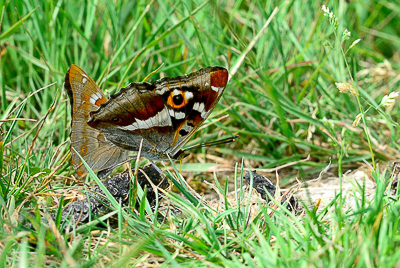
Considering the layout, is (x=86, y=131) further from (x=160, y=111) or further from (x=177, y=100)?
(x=177, y=100)

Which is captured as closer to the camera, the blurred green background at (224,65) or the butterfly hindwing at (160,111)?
the butterfly hindwing at (160,111)

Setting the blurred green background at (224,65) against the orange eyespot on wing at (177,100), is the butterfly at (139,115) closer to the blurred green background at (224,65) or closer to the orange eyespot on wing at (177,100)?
→ the orange eyespot on wing at (177,100)

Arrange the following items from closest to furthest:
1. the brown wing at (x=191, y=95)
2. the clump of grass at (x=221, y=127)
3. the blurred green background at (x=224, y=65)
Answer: the clump of grass at (x=221, y=127), the brown wing at (x=191, y=95), the blurred green background at (x=224, y=65)

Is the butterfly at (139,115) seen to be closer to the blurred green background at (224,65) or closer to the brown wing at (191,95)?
the brown wing at (191,95)

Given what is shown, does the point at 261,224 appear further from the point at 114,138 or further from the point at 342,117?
the point at 342,117

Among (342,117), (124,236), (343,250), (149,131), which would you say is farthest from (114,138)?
(342,117)

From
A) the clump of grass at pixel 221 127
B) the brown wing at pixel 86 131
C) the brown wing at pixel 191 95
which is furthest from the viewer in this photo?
the brown wing at pixel 86 131

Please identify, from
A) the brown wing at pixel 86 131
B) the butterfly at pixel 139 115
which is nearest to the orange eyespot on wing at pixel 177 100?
the butterfly at pixel 139 115

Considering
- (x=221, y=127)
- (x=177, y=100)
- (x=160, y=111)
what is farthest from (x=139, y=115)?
(x=221, y=127)
